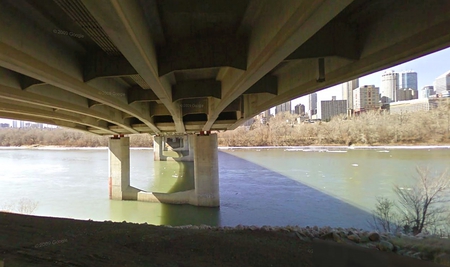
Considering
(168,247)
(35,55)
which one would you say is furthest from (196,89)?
(168,247)

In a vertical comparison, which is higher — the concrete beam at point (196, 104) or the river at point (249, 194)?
the concrete beam at point (196, 104)

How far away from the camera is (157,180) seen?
23.2 m

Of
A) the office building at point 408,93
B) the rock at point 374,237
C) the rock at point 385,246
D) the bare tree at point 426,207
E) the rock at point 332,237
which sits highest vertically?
the office building at point 408,93

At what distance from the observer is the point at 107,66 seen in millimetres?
4422

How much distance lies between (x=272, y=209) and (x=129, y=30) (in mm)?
12119

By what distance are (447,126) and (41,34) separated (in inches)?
985

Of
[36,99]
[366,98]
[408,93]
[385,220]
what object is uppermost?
[366,98]

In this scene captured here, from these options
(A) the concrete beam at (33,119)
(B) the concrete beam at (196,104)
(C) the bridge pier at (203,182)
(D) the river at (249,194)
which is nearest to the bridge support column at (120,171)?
(D) the river at (249,194)

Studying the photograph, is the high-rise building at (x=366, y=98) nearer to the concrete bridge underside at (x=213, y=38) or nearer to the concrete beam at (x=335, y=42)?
the concrete bridge underside at (x=213, y=38)

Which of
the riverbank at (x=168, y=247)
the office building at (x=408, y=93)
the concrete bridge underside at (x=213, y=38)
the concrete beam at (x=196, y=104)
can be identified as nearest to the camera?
the concrete bridge underside at (x=213, y=38)

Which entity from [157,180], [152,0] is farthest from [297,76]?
[157,180]

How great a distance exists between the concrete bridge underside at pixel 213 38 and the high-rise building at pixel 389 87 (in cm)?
2197

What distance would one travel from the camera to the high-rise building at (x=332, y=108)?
4131cm

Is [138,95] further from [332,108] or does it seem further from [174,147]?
[332,108]
